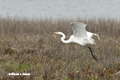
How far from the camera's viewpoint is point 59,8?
26.5 meters

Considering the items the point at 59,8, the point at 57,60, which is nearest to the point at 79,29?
the point at 57,60

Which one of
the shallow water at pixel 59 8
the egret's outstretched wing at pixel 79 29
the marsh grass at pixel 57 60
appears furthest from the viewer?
the shallow water at pixel 59 8

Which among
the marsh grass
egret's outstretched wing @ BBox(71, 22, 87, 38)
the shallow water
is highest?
egret's outstretched wing @ BBox(71, 22, 87, 38)

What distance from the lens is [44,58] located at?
6.46 metres

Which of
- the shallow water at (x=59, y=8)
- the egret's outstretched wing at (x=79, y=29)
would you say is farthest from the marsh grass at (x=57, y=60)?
the shallow water at (x=59, y=8)

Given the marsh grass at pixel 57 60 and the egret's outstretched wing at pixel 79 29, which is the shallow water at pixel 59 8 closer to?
the marsh grass at pixel 57 60

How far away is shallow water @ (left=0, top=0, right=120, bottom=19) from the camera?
23.2m

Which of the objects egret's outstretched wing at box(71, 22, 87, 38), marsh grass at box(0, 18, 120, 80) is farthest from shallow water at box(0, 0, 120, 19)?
egret's outstretched wing at box(71, 22, 87, 38)

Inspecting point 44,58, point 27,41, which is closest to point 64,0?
point 27,41

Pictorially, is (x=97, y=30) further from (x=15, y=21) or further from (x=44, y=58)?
(x=44, y=58)

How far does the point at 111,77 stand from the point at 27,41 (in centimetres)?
385

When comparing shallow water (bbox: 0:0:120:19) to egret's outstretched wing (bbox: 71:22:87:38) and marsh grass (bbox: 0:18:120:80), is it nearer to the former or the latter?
marsh grass (bbox: 0:18:120:80)

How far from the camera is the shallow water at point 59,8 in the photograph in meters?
23.2

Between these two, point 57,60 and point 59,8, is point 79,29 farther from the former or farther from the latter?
point 59,8
